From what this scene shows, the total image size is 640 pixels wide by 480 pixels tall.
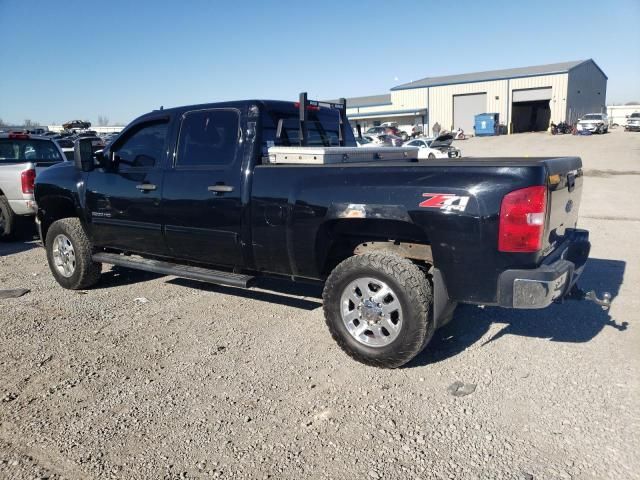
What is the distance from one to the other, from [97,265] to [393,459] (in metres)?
4.44

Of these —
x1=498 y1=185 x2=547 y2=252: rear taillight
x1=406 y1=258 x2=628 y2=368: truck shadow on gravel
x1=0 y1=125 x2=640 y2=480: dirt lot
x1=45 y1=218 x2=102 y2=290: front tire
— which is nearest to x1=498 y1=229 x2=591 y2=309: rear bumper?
x1=498 y1=185 x2=547 y2=252: rear taillight

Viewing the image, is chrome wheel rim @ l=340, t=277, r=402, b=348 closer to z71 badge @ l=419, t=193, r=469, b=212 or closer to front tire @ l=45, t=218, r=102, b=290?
z71 badge @ l=419, t=193, r=469, b=212

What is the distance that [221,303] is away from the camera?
562 centimetres

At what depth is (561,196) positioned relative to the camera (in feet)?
12.3

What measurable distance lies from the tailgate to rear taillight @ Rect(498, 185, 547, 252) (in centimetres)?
15

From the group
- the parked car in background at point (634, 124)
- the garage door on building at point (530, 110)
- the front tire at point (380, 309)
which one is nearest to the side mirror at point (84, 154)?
the front tire at point (380, 309)

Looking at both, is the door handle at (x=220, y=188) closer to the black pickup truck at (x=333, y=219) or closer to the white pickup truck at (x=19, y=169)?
the black pickup truck at (x=333, y=219)

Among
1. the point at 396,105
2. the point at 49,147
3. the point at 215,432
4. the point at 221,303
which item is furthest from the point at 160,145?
the point at 396,105

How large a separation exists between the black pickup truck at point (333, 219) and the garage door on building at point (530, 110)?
5075cm

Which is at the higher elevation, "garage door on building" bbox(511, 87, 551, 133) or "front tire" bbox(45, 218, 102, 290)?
"garage door on building" bbox(511, 87, 551, 133)

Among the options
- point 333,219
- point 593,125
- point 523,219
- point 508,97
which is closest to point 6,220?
point 333,219

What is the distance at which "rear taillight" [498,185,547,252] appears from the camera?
3297mm

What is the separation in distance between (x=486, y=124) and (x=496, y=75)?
28.4 feet

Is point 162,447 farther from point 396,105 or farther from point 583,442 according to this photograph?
point 396,105
